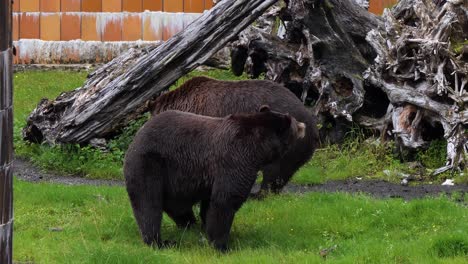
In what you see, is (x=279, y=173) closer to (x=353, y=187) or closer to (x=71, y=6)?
(x=353, y=187)

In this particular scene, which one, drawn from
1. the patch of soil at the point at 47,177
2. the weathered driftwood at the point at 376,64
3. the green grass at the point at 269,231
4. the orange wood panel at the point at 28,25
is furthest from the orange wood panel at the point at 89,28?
the green grass at the point at 269,231

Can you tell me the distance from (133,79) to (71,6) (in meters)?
7.45

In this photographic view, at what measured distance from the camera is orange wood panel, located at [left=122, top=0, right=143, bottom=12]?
64.7 ft

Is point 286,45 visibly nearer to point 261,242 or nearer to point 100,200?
point 100,200

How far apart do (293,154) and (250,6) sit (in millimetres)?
2321

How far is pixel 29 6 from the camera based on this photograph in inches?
776

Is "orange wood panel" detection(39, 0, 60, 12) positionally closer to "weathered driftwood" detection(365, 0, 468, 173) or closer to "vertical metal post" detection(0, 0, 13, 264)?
"weathered driftwood" detection(365, 0, 468, 173)

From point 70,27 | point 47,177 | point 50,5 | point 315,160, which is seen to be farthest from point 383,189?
point 50,5

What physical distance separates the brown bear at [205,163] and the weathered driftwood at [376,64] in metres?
3.87

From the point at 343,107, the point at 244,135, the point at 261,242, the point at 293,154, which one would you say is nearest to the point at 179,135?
the point at 244,135

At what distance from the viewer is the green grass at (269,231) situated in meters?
8.54

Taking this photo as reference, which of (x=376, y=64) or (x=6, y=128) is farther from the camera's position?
(x=376, y=64)

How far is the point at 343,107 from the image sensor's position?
44.0 ft

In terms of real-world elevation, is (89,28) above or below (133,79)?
below
